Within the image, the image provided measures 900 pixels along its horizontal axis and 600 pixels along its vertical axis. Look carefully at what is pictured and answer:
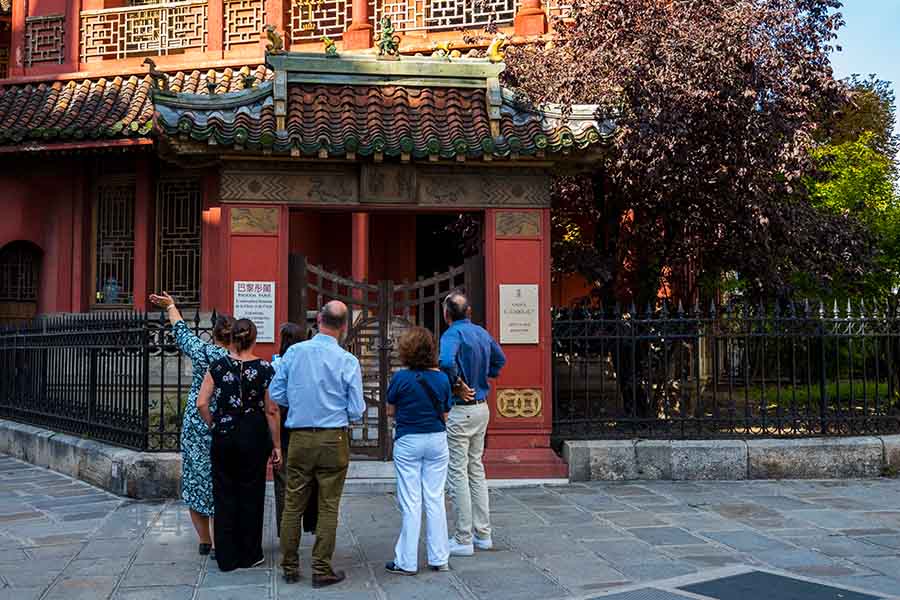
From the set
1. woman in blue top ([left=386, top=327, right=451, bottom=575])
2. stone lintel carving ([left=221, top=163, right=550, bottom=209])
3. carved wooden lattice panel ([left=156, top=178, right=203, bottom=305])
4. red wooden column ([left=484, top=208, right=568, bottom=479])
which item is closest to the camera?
woman in blue top ([left=386, top=327, right=451, bottom=575])

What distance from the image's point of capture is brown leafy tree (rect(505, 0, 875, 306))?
34.3 feet

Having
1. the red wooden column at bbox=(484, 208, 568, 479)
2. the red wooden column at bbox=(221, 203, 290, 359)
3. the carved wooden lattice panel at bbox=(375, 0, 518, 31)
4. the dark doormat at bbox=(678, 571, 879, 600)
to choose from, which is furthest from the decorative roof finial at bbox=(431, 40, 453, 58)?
the dark doormat at bbox=(678, 571, 879, 600)

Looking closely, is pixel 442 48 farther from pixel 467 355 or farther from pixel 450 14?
pixel 467 355

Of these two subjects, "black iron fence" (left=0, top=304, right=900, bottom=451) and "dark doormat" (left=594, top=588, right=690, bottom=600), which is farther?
"black iron fence" (left=0, top=304, right=900, bottom=451)

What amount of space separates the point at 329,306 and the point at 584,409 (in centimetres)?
512

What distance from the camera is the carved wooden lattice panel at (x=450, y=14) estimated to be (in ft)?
47.8

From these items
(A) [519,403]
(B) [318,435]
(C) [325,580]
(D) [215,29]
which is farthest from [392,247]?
(C) [325,580]

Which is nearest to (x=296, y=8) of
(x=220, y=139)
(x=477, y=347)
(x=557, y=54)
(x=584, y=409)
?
A: (x=557, y=54)

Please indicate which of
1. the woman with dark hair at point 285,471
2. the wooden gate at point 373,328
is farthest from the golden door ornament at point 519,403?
the woman with dark hair at point 285,471

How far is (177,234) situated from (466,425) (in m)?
10.0

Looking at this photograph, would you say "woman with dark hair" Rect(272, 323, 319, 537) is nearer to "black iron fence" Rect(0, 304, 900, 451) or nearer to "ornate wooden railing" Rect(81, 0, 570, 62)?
"black iron fence" Rect(0, 304, 900, 451)

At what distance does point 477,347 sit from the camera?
21.1ft

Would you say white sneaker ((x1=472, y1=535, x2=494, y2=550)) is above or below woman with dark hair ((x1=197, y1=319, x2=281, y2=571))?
below

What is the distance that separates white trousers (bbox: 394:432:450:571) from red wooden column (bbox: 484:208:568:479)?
3.61 metres
